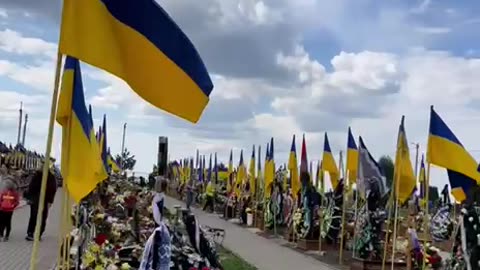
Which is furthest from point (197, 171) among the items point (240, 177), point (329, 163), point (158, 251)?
point (158, 251)

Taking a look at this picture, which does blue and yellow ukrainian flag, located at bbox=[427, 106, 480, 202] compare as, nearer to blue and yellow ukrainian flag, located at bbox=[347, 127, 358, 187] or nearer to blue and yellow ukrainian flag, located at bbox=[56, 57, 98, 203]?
blue and yellow ukrainian flag, located at bbox=[56, 57, 98, 203]

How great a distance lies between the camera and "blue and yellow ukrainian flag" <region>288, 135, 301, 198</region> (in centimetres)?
2584

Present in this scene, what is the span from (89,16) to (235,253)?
48.8 ft

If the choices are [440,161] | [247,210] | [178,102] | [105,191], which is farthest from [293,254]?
[178,102]

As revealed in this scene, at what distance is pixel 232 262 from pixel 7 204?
17.6 ft

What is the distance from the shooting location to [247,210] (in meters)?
33.4

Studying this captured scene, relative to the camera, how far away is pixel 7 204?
17906mm

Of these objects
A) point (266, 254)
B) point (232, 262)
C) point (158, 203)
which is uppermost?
point (158, 203)

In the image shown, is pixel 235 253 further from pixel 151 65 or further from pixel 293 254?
pixel 151 65

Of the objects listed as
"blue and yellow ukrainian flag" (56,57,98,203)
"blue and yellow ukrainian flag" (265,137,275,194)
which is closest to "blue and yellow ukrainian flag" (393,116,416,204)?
"blue and yellow ukrainian flag" (56,57,98,203)

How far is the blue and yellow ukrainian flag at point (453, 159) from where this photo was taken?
452 inches

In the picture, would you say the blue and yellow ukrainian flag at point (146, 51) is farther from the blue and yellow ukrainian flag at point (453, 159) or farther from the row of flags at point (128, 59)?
the blue and yellow ukrainian flag at point (453, 159)

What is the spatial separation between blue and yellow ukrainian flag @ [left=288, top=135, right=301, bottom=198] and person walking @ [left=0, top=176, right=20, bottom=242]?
10088 millimetres

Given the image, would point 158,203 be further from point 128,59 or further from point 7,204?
point 7,204
